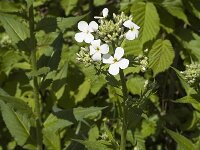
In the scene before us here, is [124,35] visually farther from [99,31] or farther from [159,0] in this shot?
[159,0]

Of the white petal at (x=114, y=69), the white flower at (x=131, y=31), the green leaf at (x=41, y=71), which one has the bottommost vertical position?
the green leaf at (x=41, y=71)

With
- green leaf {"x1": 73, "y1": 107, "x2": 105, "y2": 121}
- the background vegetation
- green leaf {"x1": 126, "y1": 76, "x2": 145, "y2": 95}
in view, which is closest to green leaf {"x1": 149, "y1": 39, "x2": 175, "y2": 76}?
the background vegetation

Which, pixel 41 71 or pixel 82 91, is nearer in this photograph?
pixel 41 71

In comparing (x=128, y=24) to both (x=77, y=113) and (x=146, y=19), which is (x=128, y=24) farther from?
(x=146, y=19)

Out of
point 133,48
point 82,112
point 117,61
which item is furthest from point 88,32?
point 133,48

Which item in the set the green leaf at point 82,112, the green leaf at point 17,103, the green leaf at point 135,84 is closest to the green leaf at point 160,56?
the green leaf at point 135,84

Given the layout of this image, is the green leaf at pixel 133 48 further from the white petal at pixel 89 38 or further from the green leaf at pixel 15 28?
the white petal at pixel 89 38

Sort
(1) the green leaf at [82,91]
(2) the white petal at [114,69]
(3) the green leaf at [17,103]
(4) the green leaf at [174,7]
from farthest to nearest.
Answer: (1) the green leaf at [82,91] < (4) the green leaf at [174,7] < (3) the green leaf at [17,103] < (2) the white petal at [114,69]

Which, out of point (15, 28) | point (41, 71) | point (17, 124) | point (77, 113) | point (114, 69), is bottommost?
point (17, 124)
